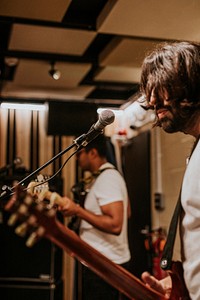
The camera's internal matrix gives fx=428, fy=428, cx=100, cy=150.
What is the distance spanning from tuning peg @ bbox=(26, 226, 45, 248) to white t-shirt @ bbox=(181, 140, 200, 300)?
1.55 feet

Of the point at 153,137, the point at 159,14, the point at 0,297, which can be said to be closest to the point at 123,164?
the point at 153,137

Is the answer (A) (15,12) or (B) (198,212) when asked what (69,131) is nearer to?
(A) (15,12)

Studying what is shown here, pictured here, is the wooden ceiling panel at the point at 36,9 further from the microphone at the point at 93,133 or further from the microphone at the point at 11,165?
the microphone at the point at 93,133

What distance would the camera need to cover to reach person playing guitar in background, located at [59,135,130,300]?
7.91ft

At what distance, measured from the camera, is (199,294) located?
1.20m

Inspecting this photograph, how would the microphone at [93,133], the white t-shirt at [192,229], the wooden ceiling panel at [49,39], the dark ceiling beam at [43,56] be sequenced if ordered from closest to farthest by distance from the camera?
1. the white t-shirt at [192,229]
2. the microphone at [93,133]
3. the wooden ceiling panel at [49,39]
4. the dark ceiling beam at [43,56]

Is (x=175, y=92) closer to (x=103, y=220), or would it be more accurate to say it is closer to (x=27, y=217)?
(x=27, y=217)

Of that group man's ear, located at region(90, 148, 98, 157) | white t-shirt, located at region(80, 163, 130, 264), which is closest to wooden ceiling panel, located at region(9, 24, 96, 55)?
Result: man's ear, located at region(90, 148, 98, 157)

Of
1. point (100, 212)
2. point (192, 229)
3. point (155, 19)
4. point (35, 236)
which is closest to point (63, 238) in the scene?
point (35, 236)

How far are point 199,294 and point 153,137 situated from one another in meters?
2.87

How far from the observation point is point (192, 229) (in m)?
1.24

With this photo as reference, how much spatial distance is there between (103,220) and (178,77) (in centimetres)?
119

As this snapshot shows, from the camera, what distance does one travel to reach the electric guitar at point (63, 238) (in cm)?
93

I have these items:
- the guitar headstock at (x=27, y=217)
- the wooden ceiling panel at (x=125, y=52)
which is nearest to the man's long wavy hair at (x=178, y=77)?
the guitar headstock at (x=27, y=217)
